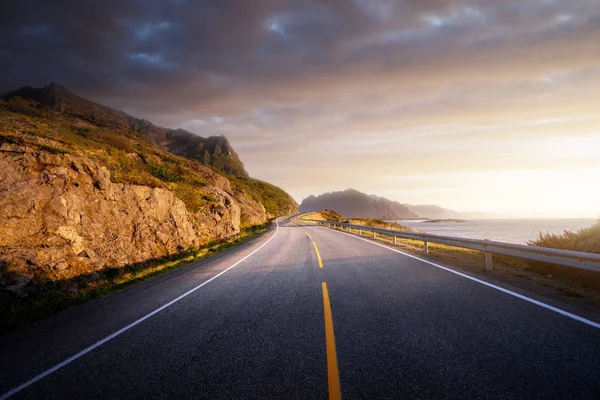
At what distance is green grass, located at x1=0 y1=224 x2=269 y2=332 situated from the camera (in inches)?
231

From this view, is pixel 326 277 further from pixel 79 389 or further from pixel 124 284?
pixel 124 284

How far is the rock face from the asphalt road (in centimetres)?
282

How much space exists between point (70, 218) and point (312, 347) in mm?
10009

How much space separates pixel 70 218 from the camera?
9367mm

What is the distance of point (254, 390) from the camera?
112 inches

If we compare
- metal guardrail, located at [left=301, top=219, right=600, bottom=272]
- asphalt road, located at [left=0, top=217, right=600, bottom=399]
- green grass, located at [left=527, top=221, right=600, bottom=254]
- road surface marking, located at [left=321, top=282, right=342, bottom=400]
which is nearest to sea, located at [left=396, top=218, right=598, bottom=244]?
green grass, located at [left=527, top=221, right=600, bottom=254]

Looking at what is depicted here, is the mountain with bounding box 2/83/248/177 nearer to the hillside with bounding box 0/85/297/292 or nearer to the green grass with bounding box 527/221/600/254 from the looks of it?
the hillside with bounding box 0/85/297/292

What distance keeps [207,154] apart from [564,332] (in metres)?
141

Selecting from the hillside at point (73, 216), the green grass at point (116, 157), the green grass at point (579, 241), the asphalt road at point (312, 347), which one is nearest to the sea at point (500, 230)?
the green grass at point (579, 241)

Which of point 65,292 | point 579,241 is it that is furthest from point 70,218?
point 579,241

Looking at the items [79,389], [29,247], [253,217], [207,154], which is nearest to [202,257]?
[29,247]

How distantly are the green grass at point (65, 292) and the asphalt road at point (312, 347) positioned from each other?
1.65 feet

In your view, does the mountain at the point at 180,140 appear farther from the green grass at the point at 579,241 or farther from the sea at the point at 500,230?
the green grass at the point at 579,241

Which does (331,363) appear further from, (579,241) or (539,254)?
Answer: (579,241)
